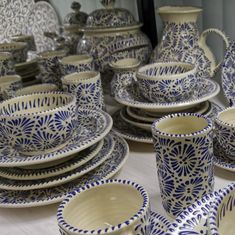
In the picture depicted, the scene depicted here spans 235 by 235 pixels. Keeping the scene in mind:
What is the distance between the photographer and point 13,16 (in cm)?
90

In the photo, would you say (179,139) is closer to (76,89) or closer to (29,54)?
(76,89)

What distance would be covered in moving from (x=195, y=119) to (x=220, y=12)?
40 centimetres

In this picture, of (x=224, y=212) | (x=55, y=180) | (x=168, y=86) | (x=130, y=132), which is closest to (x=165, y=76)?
(x=168, y=86)

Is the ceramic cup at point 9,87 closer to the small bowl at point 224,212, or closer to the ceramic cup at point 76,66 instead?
the ceramic cup at point 76,66

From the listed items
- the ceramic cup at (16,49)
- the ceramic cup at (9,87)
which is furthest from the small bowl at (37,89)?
the ceramic cup at (16,49)

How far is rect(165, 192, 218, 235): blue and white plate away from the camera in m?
0.27

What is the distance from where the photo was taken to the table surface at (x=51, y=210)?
1.50ft

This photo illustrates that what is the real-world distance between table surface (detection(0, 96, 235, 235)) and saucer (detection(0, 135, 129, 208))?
2cm

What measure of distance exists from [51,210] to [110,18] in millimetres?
452

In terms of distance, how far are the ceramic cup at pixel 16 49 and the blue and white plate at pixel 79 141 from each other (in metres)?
0.37

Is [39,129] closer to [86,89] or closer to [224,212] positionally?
[86,89]

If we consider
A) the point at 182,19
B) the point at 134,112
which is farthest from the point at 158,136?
the point at 182,19

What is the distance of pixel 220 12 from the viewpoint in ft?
2.49

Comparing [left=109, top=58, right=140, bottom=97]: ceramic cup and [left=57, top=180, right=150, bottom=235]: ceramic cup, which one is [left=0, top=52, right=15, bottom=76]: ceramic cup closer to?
[left=109, top=58, right=140, bottom=97]: ceramic cup
